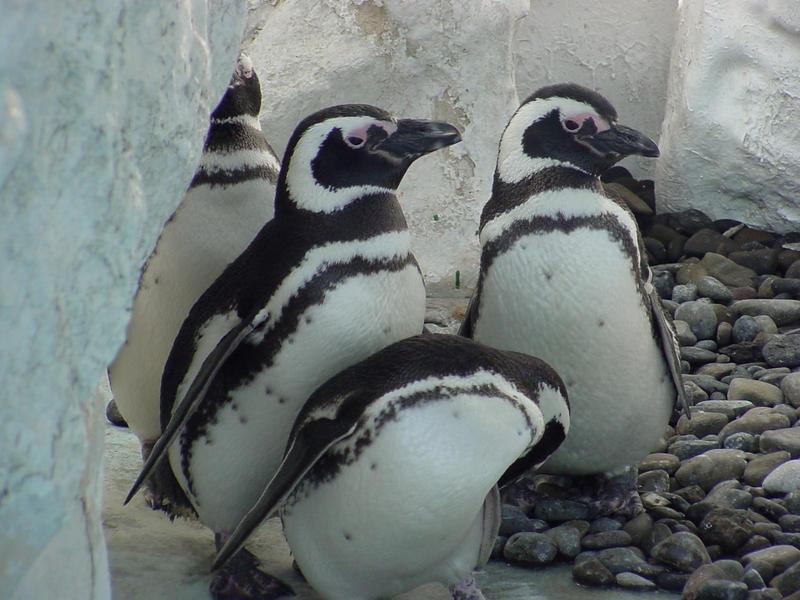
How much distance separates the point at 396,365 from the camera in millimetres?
2299

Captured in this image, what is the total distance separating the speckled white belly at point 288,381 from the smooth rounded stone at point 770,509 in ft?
3.03

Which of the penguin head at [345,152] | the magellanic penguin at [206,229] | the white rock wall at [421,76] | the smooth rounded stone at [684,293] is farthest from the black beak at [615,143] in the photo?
the white rock wall at [421,76]

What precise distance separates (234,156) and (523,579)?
1.15 meters

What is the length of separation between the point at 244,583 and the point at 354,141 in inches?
36.1

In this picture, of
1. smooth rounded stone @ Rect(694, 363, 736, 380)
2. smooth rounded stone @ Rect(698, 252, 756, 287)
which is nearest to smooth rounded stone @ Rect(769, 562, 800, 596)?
smooth rounded stone @ Rect(694, 363, 736, 380)

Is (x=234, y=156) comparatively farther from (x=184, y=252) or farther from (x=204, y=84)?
(x=204, y=84)

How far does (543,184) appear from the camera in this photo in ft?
9.20

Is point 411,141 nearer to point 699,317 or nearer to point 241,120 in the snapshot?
point 241,120

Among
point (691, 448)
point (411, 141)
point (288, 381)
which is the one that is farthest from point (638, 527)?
point (411, 141)

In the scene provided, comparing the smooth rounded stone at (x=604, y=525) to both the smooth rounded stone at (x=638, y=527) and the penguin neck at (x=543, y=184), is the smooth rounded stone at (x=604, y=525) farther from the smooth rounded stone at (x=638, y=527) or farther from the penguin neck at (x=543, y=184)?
the penguin neck at (x=543, y=184)

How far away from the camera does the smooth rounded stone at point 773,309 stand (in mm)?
4215

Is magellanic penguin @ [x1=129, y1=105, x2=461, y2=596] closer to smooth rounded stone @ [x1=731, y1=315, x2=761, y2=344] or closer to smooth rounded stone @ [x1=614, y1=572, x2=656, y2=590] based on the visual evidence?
smooth rounded stone @ [x1=614, y1=572, x2=656, y2=590]

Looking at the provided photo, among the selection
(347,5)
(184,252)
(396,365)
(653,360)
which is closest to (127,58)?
(396,365)

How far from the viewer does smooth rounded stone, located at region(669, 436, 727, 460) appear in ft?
10.7
